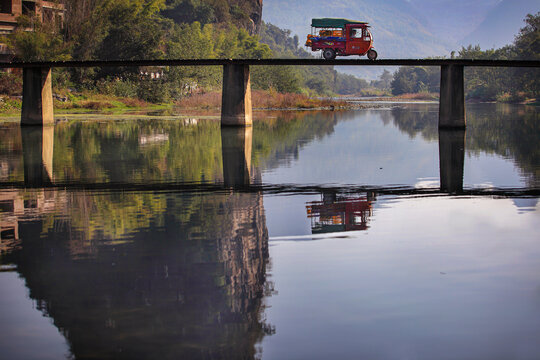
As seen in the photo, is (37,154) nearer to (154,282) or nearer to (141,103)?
(154,282)

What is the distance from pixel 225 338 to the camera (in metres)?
8.48

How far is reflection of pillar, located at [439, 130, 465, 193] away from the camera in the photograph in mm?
23844

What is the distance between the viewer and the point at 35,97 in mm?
56156

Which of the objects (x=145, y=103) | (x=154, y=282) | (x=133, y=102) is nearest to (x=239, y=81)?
(x=133, y=102)

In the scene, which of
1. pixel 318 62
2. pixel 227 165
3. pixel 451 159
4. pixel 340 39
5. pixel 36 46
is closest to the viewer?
pixel 227 165

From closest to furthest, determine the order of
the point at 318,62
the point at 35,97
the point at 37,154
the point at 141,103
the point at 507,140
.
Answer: the point at 37,154 < the point at 507,140 < the point at 318,62 < the point at 35,97 < the point at 141,103

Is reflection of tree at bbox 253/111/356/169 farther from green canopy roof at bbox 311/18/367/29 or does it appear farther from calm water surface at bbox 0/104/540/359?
green canopy roof at bbox 311/18/367/29

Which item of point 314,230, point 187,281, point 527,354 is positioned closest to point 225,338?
point 187,281

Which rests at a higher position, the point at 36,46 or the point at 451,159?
the point at 36,46

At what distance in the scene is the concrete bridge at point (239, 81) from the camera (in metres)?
52.2

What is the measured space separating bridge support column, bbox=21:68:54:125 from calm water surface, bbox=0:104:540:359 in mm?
30565

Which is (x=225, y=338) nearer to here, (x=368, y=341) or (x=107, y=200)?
(x=368, y=341)

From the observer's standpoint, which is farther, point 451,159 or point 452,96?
point 452,96

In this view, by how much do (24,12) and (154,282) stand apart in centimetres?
9779
